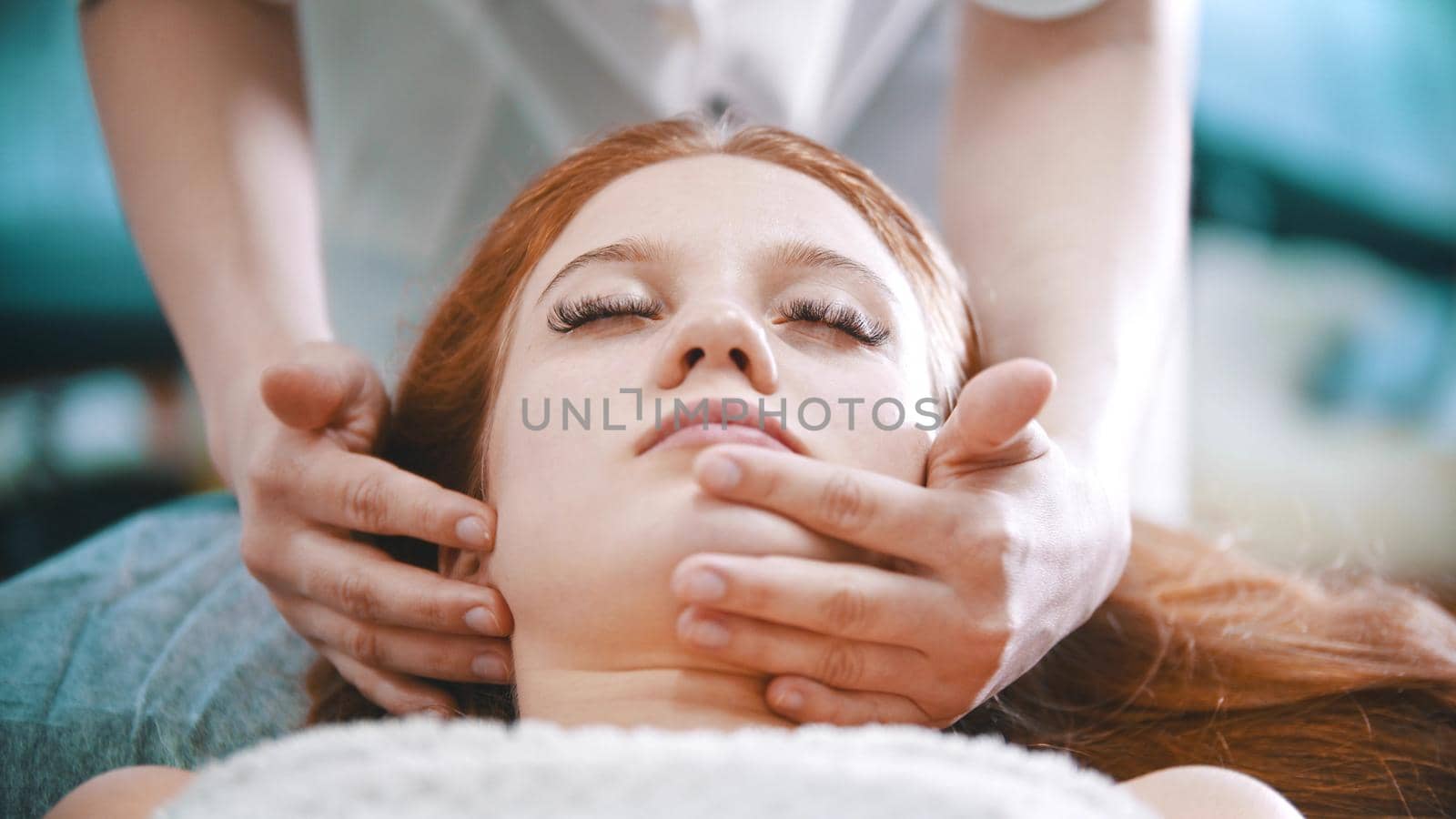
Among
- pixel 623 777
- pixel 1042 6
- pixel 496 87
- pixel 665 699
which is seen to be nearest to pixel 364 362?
pixel 665 699

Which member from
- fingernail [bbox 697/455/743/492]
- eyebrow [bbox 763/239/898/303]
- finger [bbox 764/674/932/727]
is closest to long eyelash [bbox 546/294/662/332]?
eyebrow [bbox 763/239/898/303]

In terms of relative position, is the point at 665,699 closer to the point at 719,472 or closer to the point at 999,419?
the point at 719,472

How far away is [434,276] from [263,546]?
2.32ft

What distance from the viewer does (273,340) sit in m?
1.15

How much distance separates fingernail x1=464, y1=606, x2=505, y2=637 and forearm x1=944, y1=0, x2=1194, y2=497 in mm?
570

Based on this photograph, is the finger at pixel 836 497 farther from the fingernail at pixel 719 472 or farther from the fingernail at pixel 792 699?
the fingernail at pixel 792 699

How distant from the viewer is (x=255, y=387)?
1080 millimetres

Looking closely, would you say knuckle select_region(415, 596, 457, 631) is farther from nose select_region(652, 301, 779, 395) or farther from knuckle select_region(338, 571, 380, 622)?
nose select_region(652, 301, 779, 395)

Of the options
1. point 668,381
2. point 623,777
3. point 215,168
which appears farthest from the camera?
point 215,168

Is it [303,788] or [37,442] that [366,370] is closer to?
[303,788]

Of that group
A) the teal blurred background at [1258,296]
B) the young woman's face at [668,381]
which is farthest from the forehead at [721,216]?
the teal blurred background at [1258,296]

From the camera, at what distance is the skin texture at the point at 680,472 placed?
2.36ft

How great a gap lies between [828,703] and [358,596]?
16.2 inches

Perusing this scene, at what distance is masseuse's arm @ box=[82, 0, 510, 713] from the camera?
88cm
